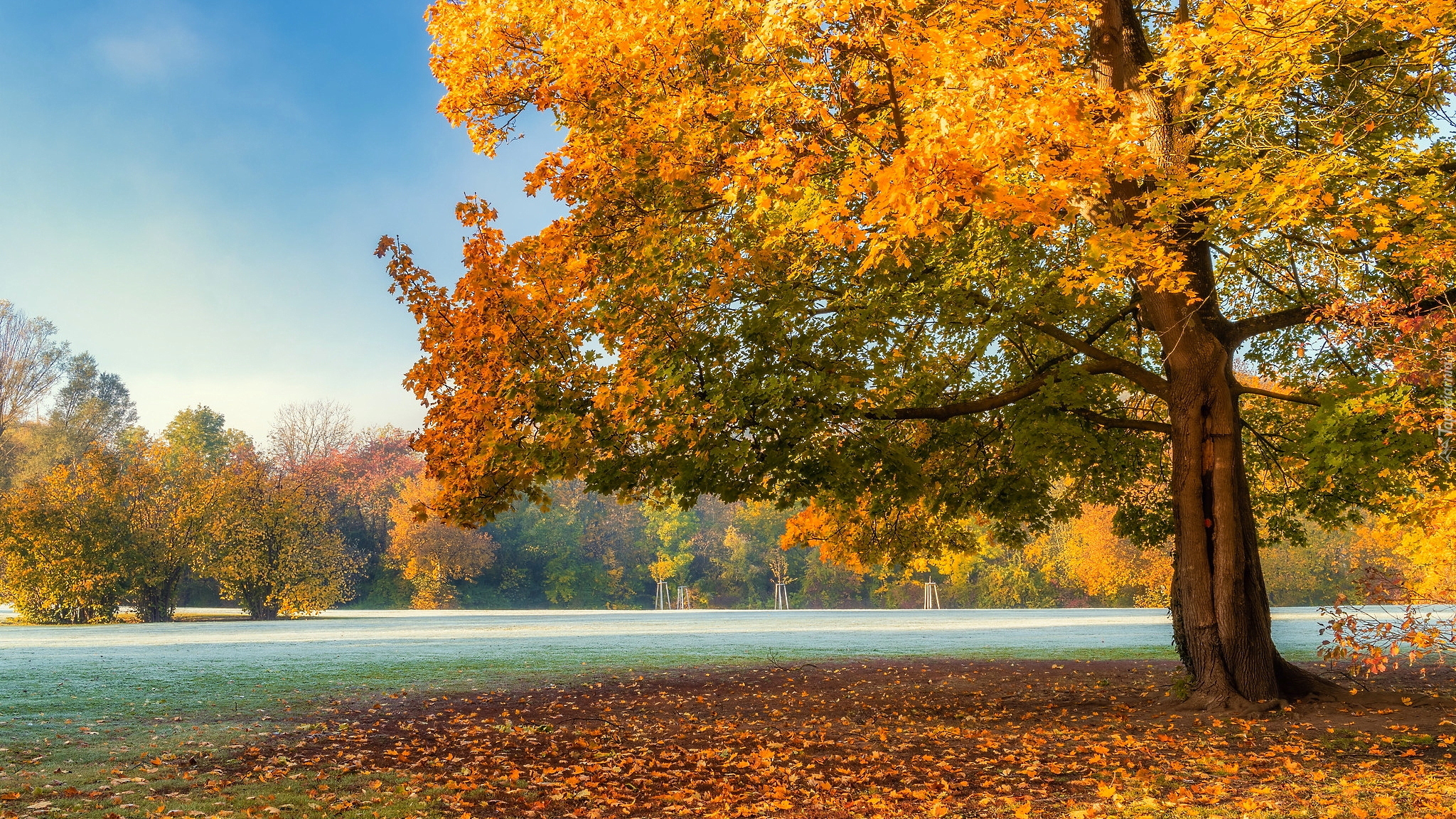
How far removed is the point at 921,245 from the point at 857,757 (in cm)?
498

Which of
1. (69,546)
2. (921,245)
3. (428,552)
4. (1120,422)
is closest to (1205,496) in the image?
(1120,422)

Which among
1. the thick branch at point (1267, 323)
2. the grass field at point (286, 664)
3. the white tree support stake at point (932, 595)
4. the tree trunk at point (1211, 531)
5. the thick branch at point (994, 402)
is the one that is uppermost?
the thick branch at point (1267, 323)

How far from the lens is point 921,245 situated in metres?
10.0

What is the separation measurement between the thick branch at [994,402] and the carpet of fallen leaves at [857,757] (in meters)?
3.36

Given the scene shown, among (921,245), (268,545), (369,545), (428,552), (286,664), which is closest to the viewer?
(921,245)

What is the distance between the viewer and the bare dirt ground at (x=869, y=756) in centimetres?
628

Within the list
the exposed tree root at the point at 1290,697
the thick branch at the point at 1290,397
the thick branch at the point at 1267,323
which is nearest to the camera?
the exposed tree root at the point at 1290,697

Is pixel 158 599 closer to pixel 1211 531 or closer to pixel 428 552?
pixel 428 552

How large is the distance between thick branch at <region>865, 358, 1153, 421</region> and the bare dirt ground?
3358 millimetres

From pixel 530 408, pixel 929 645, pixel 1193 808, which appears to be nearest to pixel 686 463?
pixel 530 408

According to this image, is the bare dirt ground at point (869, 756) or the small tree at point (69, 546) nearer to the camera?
the bare dirt ground at point (869, 756)

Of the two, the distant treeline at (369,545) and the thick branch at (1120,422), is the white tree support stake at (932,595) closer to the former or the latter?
the distant treeline at (369,545)

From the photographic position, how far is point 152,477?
35.2 meters

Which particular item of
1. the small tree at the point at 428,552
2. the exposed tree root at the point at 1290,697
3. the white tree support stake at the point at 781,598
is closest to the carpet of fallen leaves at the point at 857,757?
the exposed tree root at the point at 1290,697
